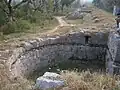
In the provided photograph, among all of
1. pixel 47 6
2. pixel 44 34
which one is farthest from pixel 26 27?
pixel 47 6

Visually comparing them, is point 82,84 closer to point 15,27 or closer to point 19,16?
point 15,27

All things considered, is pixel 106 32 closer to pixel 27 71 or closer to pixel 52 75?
pixel 27 71

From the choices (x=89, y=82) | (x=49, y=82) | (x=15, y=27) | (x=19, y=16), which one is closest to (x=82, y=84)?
(x=89, y=82)

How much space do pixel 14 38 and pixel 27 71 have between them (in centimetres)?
233

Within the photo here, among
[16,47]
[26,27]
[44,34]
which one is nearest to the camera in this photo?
[16,47]

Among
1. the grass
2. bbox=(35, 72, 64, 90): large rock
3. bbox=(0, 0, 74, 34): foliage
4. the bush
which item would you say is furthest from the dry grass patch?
bbox=(0, 0, 74, 34): foliage

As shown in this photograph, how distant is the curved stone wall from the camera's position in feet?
48.5

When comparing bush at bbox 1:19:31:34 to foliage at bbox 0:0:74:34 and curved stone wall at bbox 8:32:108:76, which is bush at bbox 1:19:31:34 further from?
curved stone wall at bbox 8:32:108:76

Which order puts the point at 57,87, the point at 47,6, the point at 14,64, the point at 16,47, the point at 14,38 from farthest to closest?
the point at 47,6, the point at 14,38, the point at 16,47, the point at 14,64, the point at 57,87

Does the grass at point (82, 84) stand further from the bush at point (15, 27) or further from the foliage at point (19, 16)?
the foliage at point (19, 16)

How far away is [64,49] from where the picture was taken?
55.2 feet

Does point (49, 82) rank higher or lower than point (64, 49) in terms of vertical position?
higher

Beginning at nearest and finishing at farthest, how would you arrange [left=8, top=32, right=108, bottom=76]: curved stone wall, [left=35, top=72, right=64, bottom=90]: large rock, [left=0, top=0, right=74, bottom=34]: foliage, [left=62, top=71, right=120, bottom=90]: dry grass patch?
1. [left=62, top=71, right=120, bottom=90]: dry grass patch
2. [left=35, top=72, right=64, bottom=90]: large rock
3. [left=8, top=32, right=108, bottom=76]: curved stone wall
4. [left=0, top=0, right=74, bottom=34]: foliage

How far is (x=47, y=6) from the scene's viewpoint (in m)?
26.7
